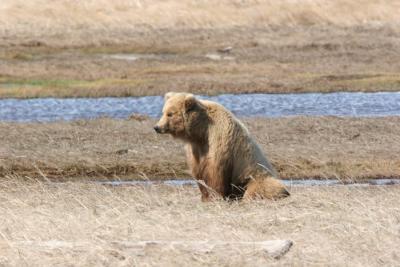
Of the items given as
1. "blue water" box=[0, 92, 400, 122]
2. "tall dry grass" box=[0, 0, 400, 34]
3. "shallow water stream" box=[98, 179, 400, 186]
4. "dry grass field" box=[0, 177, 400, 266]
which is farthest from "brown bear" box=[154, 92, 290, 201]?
"tall dry grass" box=[0, 0, 400, 34]

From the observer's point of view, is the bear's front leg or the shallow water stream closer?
the bear's front leg

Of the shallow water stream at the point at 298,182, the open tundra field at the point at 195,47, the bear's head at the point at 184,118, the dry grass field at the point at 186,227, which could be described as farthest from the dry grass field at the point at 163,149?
the open tundra field at the point at 195,47

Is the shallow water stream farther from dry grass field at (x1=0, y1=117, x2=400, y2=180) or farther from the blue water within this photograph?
the blue water

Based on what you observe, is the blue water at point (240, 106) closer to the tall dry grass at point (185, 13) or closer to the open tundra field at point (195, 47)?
the open tundra field at point (195, 47)

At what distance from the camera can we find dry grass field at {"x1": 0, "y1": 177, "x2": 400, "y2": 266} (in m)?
9.12

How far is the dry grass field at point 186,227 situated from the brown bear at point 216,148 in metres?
0.34

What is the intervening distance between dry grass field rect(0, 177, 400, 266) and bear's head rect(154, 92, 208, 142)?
0.77 metres

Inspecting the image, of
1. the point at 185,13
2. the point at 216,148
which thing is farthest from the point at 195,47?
the point at 216,148

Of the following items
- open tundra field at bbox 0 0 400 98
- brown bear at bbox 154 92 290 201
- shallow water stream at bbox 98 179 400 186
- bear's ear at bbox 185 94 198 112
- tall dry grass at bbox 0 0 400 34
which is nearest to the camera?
bear's ear at bbox 185 94 198 112

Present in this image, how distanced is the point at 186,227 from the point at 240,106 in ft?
59.4

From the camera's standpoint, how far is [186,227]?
33.9ft

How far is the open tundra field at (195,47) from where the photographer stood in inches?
1302

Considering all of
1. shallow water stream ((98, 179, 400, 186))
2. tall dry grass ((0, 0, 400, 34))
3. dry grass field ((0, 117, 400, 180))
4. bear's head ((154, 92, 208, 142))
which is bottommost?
tall dry grass ((0, 0, 400, 34))

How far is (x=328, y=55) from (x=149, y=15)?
10.6 metres
